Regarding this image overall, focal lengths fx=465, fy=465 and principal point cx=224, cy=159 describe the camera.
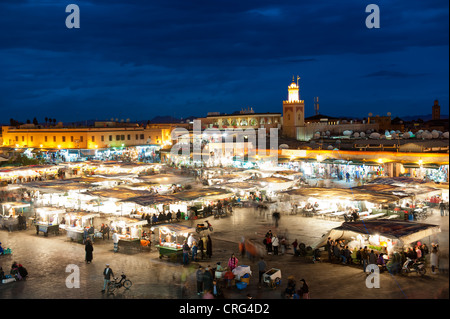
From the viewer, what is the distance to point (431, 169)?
26.5 metres

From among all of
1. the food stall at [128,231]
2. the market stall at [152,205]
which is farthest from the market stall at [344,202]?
the food stall at [128,231]

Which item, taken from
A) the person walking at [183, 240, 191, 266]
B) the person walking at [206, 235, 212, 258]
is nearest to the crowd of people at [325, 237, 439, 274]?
the person walking at [206, 235, 212, 258]

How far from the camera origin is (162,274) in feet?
42.2

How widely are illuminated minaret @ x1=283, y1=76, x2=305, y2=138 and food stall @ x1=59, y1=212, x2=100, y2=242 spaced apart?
167ft

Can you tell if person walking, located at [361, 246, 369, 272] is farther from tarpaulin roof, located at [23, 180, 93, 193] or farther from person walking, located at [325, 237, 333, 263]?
tarpaulin roof, located at [23, 180, 93, 193]

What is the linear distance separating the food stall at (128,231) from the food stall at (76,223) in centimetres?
116

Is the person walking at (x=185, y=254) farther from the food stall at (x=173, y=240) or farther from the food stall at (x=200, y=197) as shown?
the food stall at (x=200, y=197)

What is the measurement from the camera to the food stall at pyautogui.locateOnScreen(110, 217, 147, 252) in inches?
614


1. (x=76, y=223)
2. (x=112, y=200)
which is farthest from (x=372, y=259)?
(x=112, y=200)

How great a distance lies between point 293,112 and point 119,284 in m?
57.0

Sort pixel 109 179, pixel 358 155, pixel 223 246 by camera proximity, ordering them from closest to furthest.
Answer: pixel 223 246, pixel 109 179, pixel 358 155
